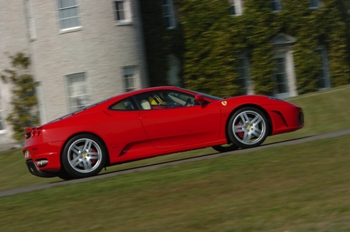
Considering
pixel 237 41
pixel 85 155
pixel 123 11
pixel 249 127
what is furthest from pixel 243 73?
pixel 85 155

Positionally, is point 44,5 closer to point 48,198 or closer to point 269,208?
point 48,198

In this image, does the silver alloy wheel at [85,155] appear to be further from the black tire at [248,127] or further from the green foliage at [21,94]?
the green foliage at [21,94]

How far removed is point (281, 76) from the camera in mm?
30203

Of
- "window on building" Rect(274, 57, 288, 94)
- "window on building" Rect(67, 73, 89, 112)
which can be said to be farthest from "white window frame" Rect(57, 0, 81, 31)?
"window on building" Rect(274, 57, 288, 94)

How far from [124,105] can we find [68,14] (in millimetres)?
12406

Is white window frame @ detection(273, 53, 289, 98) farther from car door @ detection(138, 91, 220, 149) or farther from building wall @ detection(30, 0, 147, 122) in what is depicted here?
car door @ detection(138, 91, 220, 149)

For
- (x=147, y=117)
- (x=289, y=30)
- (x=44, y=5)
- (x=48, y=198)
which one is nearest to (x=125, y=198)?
(x=48, y=198)

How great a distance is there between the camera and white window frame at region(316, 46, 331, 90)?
1222 inches

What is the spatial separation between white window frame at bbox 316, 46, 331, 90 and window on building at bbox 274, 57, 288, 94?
5.33 ft

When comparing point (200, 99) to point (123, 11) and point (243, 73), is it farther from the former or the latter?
point (243, 73)

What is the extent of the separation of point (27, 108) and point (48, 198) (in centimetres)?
1554

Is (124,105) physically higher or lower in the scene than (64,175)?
higher

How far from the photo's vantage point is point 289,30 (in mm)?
30000

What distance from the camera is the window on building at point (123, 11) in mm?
25141
